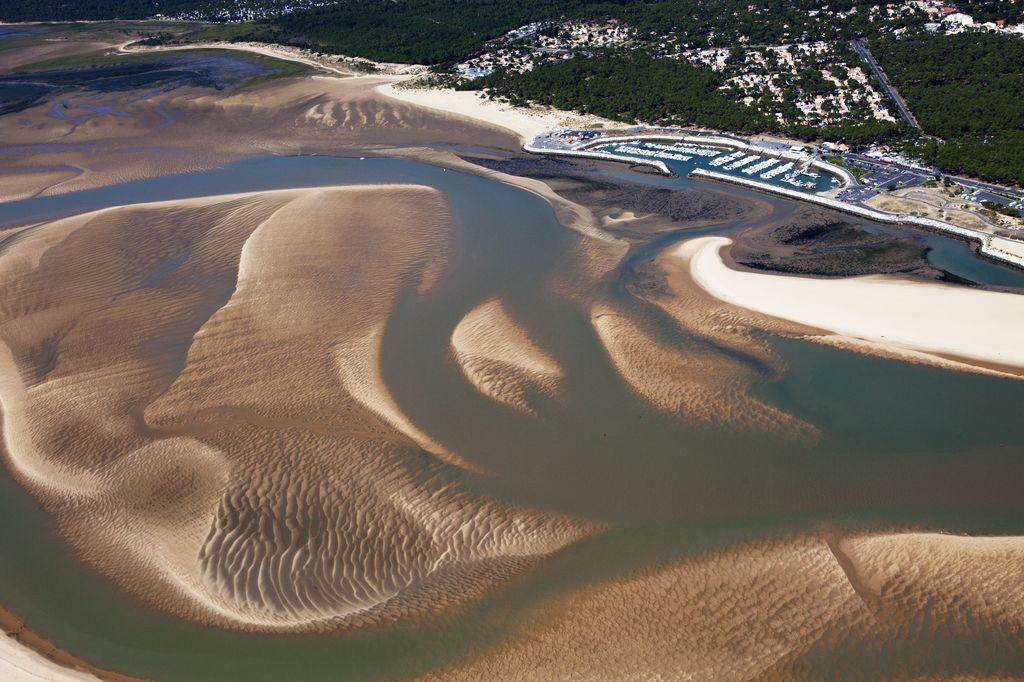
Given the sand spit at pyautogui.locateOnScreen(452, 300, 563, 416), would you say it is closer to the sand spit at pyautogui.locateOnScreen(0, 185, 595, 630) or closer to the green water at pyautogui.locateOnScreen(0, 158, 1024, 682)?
the green water at pyautogui.locateOnScreen(0, 158, 1024, 682)

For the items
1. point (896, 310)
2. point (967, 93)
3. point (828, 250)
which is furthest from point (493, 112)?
point (896, 310)

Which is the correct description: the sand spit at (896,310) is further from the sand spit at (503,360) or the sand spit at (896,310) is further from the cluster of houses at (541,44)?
the cluster of houses at (541,44)

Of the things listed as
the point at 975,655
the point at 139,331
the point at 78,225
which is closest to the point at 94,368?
the point at 139,331

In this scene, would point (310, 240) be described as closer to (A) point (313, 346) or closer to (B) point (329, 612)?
(A) point (313, 346)

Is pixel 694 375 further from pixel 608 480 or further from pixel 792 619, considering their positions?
pixel 792 619

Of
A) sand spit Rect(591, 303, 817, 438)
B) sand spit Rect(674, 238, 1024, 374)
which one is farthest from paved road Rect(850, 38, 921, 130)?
sand spit Rect(591, 303, 817, 438)
